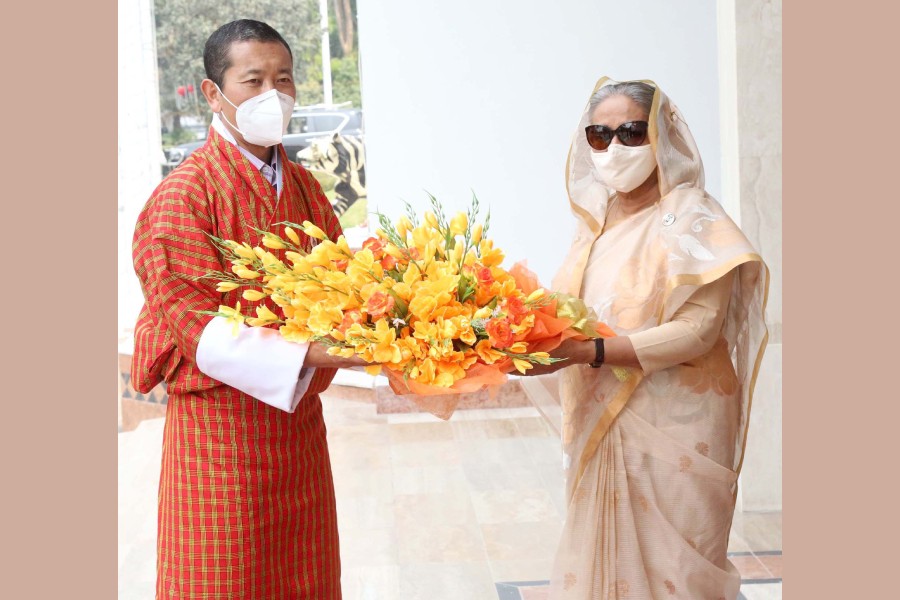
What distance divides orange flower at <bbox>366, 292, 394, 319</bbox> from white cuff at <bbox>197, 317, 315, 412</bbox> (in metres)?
0.26

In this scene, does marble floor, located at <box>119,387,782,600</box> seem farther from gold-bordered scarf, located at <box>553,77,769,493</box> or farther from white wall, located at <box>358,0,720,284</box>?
gold-bordered scarf, located at <box>553,77,769,493</box>

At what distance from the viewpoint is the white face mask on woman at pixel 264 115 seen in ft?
7.64

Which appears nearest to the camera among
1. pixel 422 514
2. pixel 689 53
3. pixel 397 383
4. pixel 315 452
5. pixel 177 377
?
pixel 397 383

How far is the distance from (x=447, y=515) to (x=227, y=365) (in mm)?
2681

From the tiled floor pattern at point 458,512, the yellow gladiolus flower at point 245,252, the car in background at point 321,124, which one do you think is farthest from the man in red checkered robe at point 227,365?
the car in background at point 321,124

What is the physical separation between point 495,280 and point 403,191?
4214 mm

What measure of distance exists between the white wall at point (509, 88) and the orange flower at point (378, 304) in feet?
13.9

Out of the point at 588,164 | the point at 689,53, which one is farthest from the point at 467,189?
the point at 588,164

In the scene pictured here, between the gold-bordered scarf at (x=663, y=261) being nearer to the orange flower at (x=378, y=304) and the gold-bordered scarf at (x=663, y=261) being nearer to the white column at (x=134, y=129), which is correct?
the orange flower at (x=378, y=304)

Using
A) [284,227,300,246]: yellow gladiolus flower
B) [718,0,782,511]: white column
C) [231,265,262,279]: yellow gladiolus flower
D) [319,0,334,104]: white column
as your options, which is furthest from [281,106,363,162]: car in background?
[231,265,262,279]: yellow gladiolus flower

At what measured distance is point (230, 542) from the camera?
7.70 feet

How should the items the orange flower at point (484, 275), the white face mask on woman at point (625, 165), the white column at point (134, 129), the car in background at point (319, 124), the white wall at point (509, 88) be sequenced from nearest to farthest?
the orange flower at point (484, 275) → the white face mask on woman at point (625, 165) → the white wall at point (509, 88) → the white column at point (134, 129) → the car in background at point (319, 124)

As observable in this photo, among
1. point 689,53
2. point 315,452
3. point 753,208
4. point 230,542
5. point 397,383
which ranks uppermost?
point 689,53

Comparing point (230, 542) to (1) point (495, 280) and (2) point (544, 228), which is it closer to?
(1) point (495, 280)
